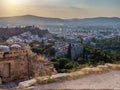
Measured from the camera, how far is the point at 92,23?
609 ft

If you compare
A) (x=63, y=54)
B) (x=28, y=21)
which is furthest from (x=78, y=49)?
(x=28, y=21)

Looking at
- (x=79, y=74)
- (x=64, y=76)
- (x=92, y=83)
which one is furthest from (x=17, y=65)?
(x=92, y=83)

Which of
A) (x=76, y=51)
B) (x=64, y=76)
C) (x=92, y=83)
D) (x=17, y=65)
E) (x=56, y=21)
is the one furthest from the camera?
(x=56, y=21)

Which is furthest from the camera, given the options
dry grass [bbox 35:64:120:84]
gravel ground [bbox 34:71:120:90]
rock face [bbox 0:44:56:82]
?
rock face [bbox 0:44:56:82]

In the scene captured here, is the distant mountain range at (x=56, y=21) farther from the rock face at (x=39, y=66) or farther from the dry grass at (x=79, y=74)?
the dry grass at (x=79, y=74)

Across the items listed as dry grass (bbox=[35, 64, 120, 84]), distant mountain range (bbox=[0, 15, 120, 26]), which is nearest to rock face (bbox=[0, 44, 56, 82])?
dry grass (bbox=[35, 64, 120, 84])

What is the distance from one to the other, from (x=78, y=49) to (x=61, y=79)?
33949 millimetres

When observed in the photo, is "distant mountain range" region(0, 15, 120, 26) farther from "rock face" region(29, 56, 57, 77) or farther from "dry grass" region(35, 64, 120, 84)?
"dry grass" region(35, 64, 120, 84)

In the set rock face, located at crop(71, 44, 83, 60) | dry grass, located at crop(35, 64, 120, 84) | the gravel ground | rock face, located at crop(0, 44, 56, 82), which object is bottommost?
rock face, located at crop(71, 44, 83, 60)

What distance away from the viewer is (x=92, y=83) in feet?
17.0

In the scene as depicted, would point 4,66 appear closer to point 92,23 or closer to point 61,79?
point 61,79

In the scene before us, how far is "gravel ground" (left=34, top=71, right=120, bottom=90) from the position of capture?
492cm

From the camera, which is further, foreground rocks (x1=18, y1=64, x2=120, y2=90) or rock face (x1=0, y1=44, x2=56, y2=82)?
rock face (x1=0, y1=44, x2=56, y2=82)

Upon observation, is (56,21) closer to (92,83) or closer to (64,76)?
(64,76)
